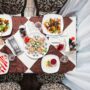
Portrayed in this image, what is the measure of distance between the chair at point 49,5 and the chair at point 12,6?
18 centimetres

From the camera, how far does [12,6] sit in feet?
8.58

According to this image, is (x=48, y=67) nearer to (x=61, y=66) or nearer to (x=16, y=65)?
(x=61, y=66)

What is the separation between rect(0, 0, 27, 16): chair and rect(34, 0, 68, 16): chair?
18cm

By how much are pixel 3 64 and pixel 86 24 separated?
92 cm

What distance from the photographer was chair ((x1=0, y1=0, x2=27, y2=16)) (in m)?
2.57

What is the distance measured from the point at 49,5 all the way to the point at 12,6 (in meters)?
0.41

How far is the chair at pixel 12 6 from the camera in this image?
2.57 meters

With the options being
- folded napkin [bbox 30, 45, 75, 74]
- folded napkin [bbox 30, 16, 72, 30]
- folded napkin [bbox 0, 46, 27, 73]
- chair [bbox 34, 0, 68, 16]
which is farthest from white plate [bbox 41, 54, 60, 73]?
chair [bbox 34, 0, 68, 16]

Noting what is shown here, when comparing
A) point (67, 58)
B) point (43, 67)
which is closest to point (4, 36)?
point (43, 67)

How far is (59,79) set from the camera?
8.45ft

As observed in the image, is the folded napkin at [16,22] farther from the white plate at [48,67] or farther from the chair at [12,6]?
the white plate at [48,67]

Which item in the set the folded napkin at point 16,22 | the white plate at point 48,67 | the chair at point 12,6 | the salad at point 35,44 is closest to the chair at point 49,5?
the chair at point 12,6

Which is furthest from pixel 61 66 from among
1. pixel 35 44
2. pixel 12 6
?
pixel 12 6

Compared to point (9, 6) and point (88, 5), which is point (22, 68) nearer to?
Result: point (9, 6)
